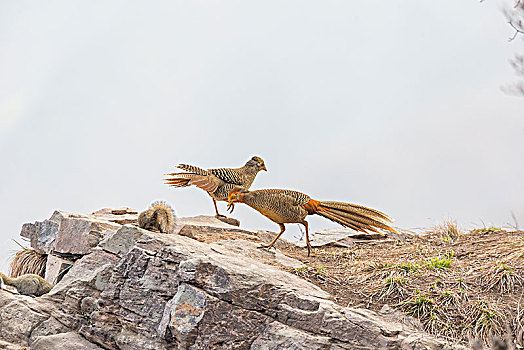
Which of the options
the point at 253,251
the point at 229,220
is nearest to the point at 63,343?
the point at 253,251

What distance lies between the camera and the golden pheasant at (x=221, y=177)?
7234mm

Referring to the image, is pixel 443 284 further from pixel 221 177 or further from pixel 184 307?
pixel 221 177

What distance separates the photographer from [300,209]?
6.23m

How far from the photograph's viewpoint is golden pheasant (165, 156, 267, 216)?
7.23 metres

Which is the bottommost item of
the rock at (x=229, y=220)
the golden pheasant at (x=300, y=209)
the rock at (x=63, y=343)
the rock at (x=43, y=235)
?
the rock at (x=63, y=343)

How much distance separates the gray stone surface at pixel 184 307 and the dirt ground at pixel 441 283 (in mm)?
275

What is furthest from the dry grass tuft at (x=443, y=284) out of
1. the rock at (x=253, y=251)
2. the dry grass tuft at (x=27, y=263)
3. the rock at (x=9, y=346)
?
the dry grass tuft at (x=27, y=263)

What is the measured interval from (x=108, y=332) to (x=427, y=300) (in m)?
2.90

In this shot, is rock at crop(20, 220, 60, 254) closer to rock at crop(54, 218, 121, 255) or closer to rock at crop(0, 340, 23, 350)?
rock at crop(54, 218, 121, 255)

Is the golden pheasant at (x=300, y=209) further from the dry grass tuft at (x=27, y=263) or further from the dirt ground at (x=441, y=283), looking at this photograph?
the dry grass tuft at (x=27, y=263)

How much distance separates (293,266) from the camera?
6125mm

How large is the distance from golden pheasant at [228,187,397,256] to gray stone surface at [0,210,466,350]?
500 millimetres

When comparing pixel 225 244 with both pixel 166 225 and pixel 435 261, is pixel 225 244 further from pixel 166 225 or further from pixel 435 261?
pixel 435 261

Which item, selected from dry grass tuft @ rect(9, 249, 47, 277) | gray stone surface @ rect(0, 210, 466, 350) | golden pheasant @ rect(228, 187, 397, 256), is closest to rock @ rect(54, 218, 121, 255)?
gray stone surface @ rect(0, 210, 466, 350)
